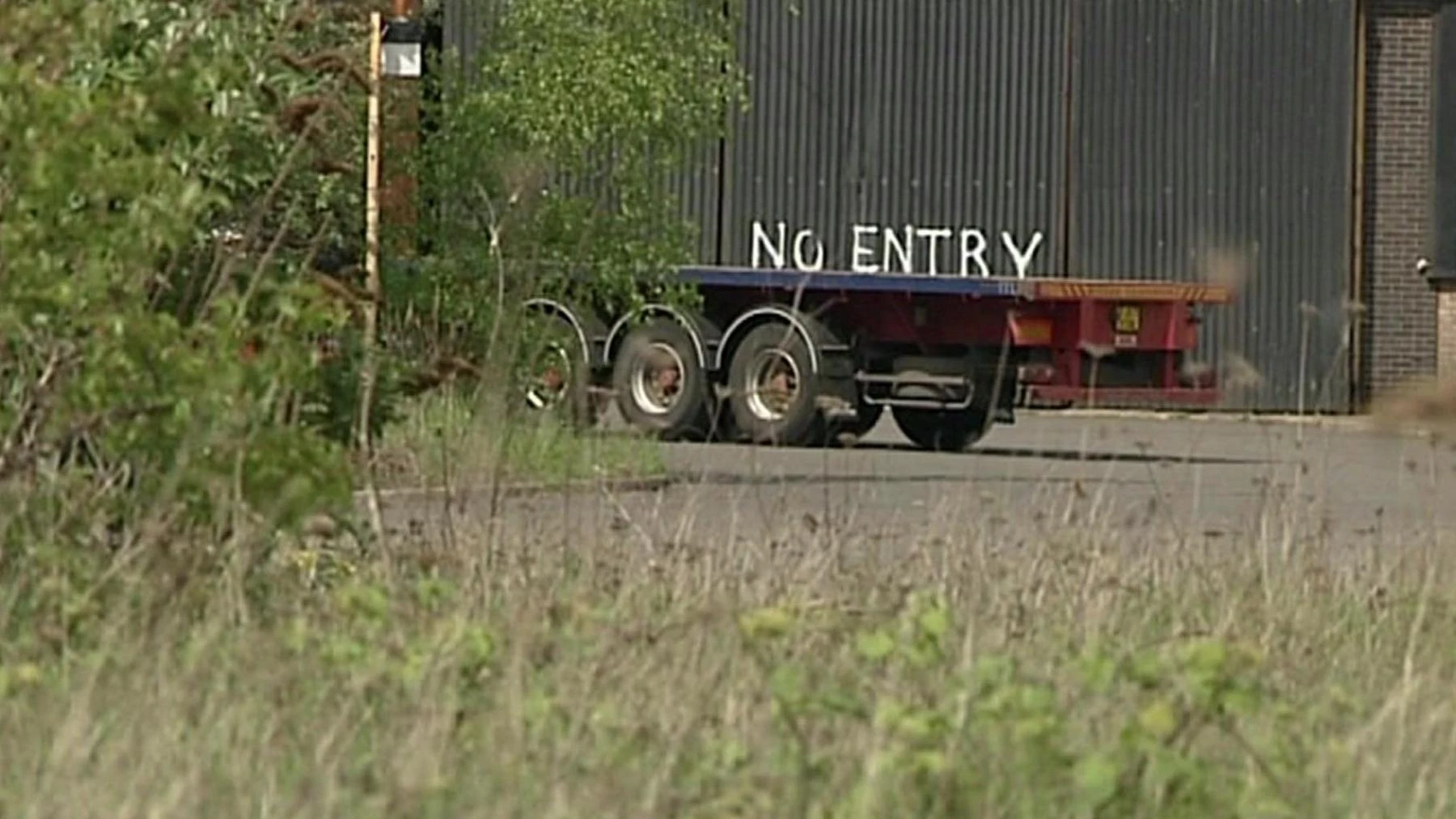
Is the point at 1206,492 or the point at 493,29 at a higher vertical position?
the point at 493,29

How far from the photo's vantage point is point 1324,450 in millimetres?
16578

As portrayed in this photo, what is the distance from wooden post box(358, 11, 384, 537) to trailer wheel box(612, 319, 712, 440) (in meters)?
8.55

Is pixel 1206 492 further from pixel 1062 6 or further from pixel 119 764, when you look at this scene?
pixel 1062 6

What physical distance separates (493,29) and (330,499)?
1645 cm

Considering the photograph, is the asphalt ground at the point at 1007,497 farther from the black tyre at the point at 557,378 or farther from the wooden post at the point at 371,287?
the black tyre at the point at 557,378

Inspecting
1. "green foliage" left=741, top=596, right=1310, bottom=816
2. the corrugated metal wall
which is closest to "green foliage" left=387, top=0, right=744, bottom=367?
the corrugated metal wall

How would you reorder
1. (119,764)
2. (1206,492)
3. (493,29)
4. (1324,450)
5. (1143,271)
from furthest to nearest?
(1143,271) → (493,29) → (1206,492) → (1324,450) → (119,764)

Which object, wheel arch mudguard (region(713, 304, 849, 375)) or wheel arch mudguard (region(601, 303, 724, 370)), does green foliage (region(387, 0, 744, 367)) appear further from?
wheel arch mudguard (region(601, 303, 724, 370))

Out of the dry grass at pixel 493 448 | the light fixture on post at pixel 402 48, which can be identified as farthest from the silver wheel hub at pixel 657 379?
the light fixture on post at pixel 402 48

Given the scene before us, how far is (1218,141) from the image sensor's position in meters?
39.7

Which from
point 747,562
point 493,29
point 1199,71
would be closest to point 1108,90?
point 1199,71

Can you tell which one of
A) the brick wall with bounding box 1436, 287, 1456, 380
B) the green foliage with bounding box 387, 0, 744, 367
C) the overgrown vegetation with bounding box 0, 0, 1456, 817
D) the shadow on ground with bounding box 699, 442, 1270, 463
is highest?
the green foliage with bounding box 387, 0, 744, 367

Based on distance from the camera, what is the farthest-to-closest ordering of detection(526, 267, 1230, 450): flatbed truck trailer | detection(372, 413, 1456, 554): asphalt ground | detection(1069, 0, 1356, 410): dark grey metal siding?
detection(1069, 0, 1356, 410): dark grey metal siding < detection(526, 267, 1230, 450): flatbed truck trailer < detection(372, 413, 1456, 554): asphalt ground

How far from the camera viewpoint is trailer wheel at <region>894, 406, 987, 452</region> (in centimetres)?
2936
